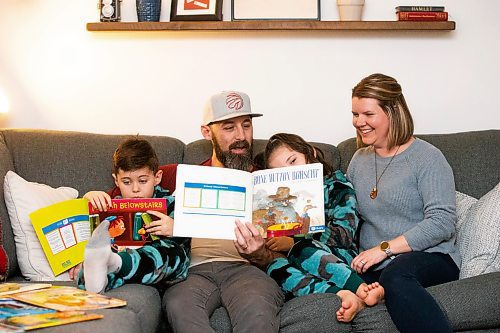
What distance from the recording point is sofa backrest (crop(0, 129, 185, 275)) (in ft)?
10.6

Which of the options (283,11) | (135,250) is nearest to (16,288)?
(135,250)

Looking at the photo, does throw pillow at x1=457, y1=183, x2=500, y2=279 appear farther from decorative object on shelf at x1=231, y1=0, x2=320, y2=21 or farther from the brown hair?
decorative object on shelf at x1=231, y1=0, x2=320, y2=21

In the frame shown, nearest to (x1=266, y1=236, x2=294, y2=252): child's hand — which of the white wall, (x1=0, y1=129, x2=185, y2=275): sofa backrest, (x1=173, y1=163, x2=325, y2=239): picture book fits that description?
(x1=173, y1=163, x2=325, y2=239): picture book

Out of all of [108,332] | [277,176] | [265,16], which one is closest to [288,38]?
[265,16]

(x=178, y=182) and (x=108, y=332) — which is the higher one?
(x=178, y=182)

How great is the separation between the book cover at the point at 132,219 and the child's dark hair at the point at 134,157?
0.16 m

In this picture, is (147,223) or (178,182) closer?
(178,182)

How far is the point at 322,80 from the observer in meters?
3.74

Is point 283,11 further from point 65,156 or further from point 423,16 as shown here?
point 65,156

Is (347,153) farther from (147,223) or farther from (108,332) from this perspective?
(108,332)

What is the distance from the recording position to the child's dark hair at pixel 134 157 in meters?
2.96

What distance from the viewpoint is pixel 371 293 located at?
8.34 ft

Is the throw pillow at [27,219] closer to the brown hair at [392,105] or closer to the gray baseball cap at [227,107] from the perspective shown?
the gray baseball cap at [227,107]

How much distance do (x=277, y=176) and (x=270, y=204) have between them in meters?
0.10
